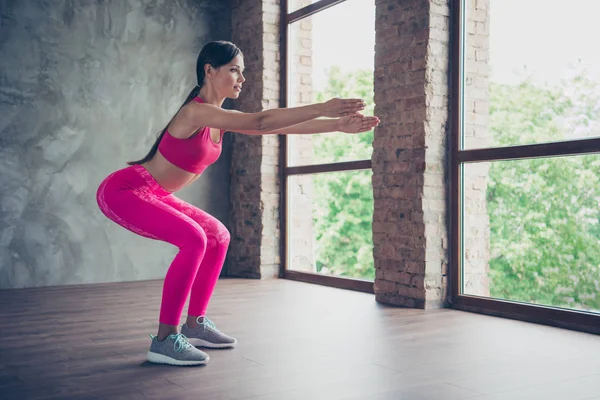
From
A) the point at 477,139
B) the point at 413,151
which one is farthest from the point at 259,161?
the point at 477,139

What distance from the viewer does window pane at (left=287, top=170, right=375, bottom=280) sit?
4.73m

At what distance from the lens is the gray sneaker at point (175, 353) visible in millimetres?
2523

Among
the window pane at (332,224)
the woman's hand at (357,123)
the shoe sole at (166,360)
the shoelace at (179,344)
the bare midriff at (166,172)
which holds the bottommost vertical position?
the shoe sole at (166,360)

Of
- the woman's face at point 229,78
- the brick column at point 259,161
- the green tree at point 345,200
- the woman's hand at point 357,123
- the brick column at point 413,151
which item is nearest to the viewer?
the woman's hand at point 357,123

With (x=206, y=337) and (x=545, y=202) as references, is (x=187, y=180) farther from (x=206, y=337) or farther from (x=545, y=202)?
(x=545, y=202)

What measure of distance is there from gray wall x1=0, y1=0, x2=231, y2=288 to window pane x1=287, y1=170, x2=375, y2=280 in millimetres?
932

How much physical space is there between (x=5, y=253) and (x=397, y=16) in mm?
3339

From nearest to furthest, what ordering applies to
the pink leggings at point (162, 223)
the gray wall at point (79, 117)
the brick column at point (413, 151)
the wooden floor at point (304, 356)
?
the wooden floor at point (304, 356)
the pink leggings at point (162, 223)
the brick column at point (413, 151)
the gray wall at point (79, 117)

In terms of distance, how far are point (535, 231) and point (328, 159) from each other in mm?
2020

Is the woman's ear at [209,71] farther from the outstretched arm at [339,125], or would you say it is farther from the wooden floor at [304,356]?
the wooden floor at [304,356]

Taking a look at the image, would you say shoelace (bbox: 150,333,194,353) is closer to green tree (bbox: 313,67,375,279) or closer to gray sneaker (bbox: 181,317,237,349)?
gray sneaker (bbox: 181,317,237,349)

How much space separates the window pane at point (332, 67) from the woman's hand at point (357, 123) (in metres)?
2.17

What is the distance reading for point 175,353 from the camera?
2.54 metres

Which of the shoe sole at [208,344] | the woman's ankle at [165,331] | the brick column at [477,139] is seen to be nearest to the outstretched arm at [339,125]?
the woman's ankle at [165,331]
